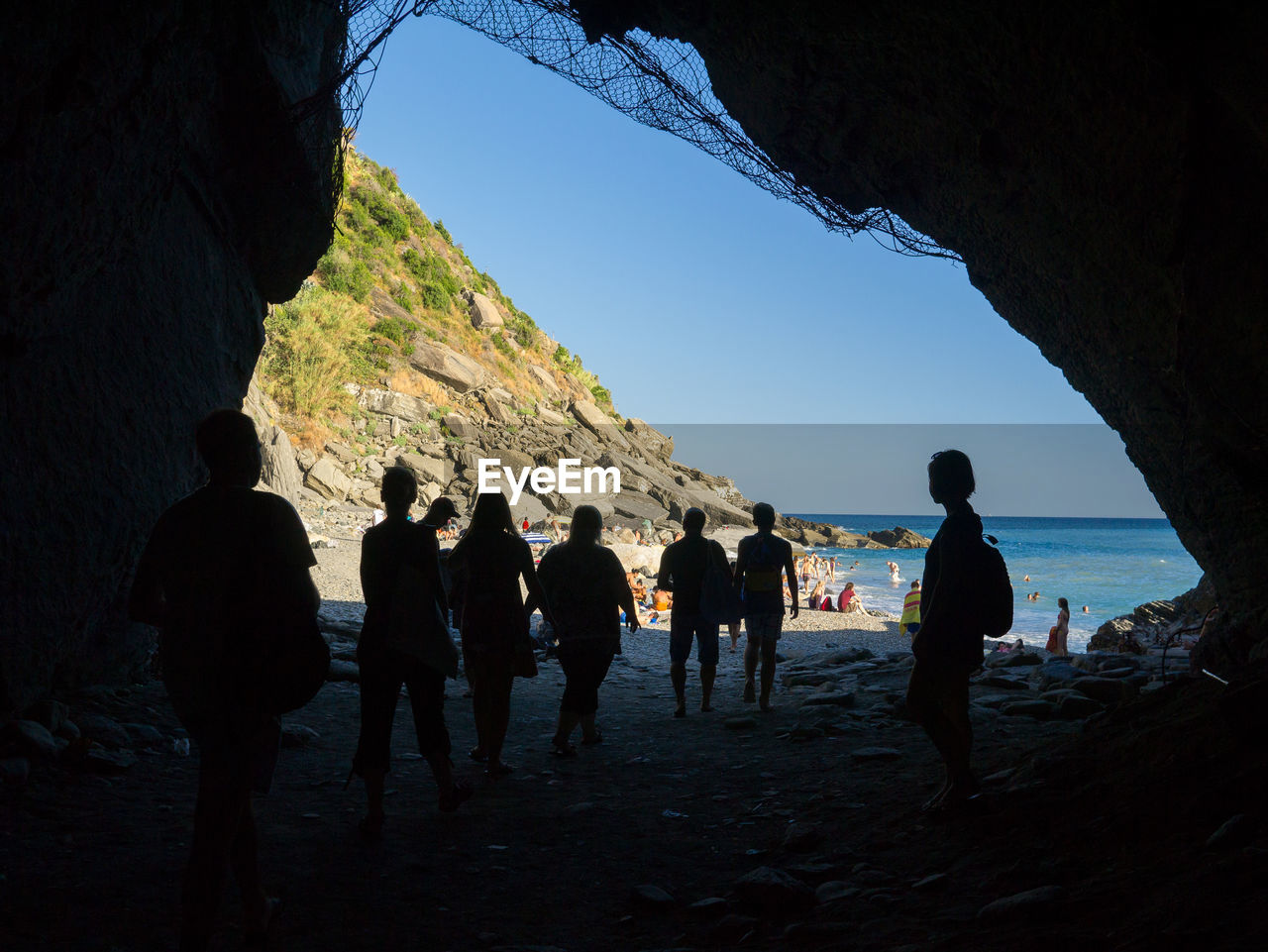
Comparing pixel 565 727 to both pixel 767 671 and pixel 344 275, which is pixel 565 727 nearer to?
pixel 767 671

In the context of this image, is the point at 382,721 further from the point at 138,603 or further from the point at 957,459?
the point at 957,459

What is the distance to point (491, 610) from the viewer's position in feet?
16.5

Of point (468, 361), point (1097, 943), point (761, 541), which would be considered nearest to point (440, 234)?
point (468, 361)

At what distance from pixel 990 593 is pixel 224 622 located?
3.06m

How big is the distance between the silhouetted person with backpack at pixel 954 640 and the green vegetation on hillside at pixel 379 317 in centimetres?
3705

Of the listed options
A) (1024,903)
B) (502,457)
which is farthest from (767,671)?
(502,457)

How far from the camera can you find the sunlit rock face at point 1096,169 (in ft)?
12.3

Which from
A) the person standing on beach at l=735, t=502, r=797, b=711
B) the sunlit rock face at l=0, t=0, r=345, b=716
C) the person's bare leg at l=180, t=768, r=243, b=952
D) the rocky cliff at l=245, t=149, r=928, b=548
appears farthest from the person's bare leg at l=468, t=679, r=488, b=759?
the rocky cliff at l=245, t=149, r=928, b=548

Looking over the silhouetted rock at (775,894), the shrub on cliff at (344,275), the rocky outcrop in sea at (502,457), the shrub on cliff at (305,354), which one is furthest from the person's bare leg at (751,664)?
the shrub on cliff at (344,275)

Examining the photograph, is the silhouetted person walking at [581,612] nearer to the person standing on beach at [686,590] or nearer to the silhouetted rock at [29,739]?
the person standing on beach at [686,590]

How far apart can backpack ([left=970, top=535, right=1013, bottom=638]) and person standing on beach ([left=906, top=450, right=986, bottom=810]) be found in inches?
0.7

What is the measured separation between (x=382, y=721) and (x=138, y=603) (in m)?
→ 1.64

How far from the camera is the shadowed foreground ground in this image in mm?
2527

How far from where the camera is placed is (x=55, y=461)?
482cm
